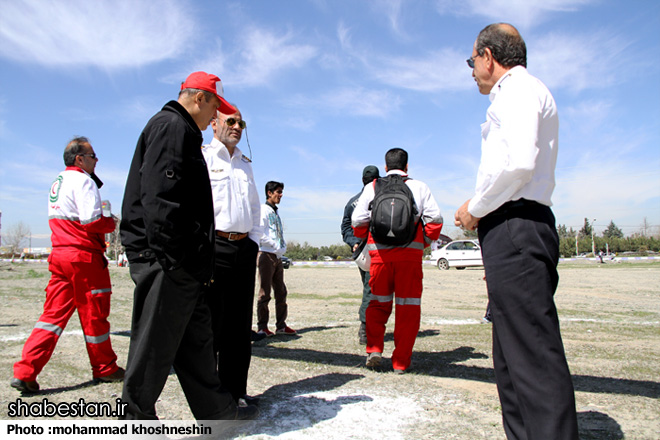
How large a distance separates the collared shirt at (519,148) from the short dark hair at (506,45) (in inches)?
4.7

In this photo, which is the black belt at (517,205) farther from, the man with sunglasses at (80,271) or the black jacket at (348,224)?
the black jacket at (348,224)

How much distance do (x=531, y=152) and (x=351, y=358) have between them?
3.38 m

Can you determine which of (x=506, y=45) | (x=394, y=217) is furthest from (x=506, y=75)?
(x=394, y=217)

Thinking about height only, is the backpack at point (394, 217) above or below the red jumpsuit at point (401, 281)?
above

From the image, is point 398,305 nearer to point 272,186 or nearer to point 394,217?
point 394,217

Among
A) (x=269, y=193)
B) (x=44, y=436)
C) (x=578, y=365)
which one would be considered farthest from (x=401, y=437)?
(x=269, y=193)

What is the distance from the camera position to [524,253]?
2.07 meters

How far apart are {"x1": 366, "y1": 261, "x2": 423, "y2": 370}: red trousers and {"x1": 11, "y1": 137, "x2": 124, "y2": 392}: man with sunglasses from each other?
2.29 meters

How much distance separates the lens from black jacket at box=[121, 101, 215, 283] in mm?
2309

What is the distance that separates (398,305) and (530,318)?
2291mm

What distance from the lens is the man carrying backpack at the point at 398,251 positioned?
4.20 meters

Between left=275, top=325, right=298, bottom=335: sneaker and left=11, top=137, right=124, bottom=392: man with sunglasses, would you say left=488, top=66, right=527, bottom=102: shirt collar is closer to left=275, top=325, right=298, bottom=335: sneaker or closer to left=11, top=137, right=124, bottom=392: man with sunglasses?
left=11, top=137, right=124, bottom=392: man with sunglasses

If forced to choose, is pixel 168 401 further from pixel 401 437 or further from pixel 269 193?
pixel 269 193

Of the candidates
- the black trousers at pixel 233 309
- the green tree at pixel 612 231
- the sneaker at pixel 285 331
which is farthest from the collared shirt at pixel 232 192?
the green tree at pixel 612 231
